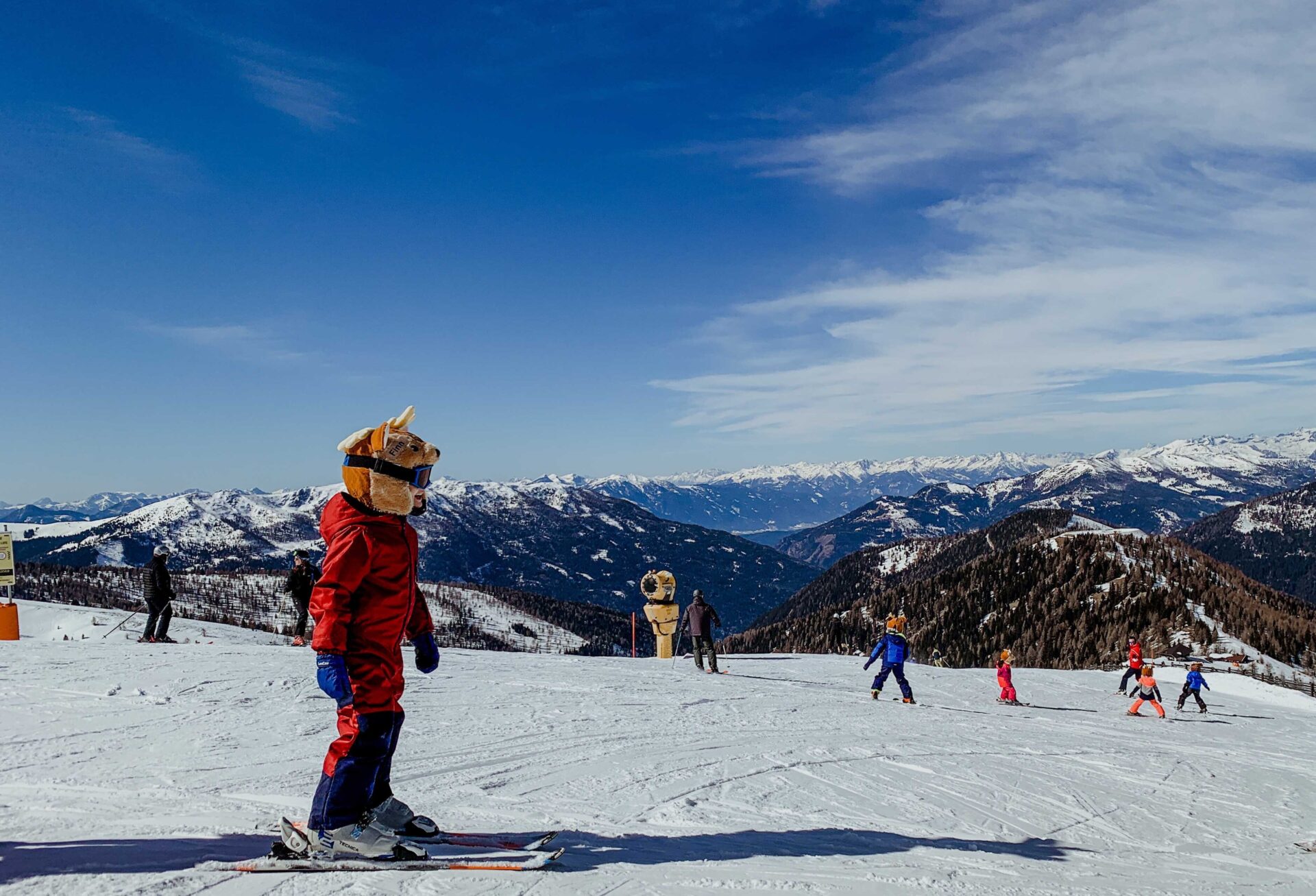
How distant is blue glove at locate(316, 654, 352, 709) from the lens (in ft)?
14.7

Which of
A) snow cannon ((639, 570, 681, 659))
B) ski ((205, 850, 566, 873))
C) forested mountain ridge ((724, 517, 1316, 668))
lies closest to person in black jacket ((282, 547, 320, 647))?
snow cannon ((639, 570, 681, 659))

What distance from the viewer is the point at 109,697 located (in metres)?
9.73

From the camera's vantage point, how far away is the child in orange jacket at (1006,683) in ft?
58.6

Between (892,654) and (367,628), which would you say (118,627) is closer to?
(892,654)

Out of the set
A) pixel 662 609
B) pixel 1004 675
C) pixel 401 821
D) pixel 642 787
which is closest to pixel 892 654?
pixel 1004 675

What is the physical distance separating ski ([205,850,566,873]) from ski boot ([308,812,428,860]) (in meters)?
0.04

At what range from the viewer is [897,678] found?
16.2 m

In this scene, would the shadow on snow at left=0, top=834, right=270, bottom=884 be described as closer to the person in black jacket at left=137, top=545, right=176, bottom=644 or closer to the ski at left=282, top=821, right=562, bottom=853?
the ski at left=282, top=821, right=562, bottom=853

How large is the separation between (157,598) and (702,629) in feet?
39.9

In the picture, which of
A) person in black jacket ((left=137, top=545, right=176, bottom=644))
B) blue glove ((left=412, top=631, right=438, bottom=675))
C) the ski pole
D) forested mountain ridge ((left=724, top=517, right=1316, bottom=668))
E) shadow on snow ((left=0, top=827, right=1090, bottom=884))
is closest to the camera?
shadow on snow ((left=0, top=827, right=1090, bottom=884))

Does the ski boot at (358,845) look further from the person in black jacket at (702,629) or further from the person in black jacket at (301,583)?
the person in black jacket at (702,629)

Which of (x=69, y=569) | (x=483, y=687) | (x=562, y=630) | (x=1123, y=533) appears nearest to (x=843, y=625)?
(x=1123, y=533)

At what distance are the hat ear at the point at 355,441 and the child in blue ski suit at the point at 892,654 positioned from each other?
13.4 meters

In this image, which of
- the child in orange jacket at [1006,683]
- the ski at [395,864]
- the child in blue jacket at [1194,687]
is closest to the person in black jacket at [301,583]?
the ski at [395,864]
